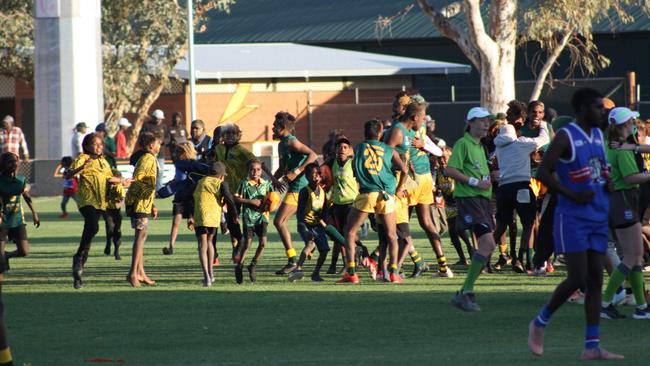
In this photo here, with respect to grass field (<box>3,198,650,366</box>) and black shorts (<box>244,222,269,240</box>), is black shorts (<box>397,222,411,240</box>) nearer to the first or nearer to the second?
grass field (<box>3,198,650,366</box>)

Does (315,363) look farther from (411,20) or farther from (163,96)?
(411,20)

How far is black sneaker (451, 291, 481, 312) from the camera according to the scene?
1166cm

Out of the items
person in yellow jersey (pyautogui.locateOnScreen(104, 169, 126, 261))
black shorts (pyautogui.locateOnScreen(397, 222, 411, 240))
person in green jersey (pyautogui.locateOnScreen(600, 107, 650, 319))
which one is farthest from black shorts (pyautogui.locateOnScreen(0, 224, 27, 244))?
person in green jersey (pyautogui.locateOnScreen(600, 107, 650, 319))

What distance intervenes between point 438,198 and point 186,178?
3.64m

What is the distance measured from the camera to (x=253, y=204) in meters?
14.7

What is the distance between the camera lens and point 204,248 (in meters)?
14.2

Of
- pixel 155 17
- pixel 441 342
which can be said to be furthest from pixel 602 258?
pixel 155 17

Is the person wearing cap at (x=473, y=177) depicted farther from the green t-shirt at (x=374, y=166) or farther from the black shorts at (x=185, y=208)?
the black shorts at (x=185, y=208)

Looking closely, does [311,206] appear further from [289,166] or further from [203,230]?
[203,230]

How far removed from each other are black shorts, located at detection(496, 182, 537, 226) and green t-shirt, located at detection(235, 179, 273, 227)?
2588 mm

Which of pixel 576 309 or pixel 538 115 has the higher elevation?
pixel 538 115

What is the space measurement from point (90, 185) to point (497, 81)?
19.7 meters

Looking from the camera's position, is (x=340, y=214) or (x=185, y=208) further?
(x=185, y=208)

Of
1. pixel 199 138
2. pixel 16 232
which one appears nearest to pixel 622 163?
pixel 16 232
